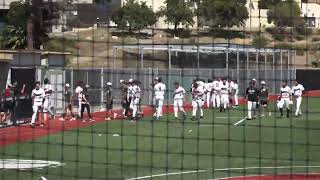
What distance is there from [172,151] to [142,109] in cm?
1160

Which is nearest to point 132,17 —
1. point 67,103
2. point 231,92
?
point 67,103

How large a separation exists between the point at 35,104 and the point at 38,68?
2.81 meters

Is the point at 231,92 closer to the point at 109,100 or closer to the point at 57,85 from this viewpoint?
the point at 109,100

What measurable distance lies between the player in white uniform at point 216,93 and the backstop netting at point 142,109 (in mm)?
52

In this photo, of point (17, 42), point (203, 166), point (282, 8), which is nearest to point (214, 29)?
point (282, 8)

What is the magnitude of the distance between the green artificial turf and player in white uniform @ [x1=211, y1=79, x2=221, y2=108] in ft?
17.1

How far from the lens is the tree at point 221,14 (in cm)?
1380

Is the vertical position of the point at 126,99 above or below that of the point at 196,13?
below

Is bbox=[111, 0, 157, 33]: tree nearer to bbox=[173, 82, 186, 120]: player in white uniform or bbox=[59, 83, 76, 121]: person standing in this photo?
bbox=[173, 82, 186, 120]: player in white uniform

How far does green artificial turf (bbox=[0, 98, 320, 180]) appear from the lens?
12.8 meters

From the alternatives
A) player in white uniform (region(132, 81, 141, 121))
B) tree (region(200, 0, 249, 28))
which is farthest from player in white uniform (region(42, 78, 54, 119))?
tree (region(200, 0, 249, 28))

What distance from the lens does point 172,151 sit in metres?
15.6

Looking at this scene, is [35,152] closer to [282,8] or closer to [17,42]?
[282,8]

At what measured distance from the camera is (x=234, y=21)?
45.2 ft
